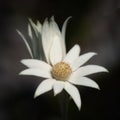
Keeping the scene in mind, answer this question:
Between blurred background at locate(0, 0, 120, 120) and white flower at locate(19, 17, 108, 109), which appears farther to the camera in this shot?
blurred background at locate(0, 0, 120, 120)

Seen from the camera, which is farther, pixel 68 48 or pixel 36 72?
pixel 68 48

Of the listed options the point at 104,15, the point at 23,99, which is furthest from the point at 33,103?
the point at 104,15

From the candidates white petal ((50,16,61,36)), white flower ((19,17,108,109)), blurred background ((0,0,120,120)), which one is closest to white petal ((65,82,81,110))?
white flower ((19,17,108,109))

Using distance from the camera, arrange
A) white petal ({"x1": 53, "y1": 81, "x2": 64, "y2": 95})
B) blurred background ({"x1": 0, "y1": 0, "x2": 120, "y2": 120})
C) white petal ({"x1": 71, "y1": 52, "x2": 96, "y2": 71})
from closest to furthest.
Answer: white petal ({"x1": 53, "y1": 81, "x2": 64, "y2": 95})
white petal ({"x1": 71, "y1": 52, "x2": 96, "y2": 71})
blurred background ({"x1": 0, "y1": 0, "x2": 120, "y2": 120})

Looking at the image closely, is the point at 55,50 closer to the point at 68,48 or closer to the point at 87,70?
the point at 87,70

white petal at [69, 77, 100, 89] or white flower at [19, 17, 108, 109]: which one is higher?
white flower at [19, 17, 108, 109]

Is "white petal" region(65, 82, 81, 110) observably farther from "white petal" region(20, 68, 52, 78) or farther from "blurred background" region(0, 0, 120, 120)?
"blurred background" region(0, 0, 120, 120)

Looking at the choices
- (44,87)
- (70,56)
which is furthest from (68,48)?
(44,87)
